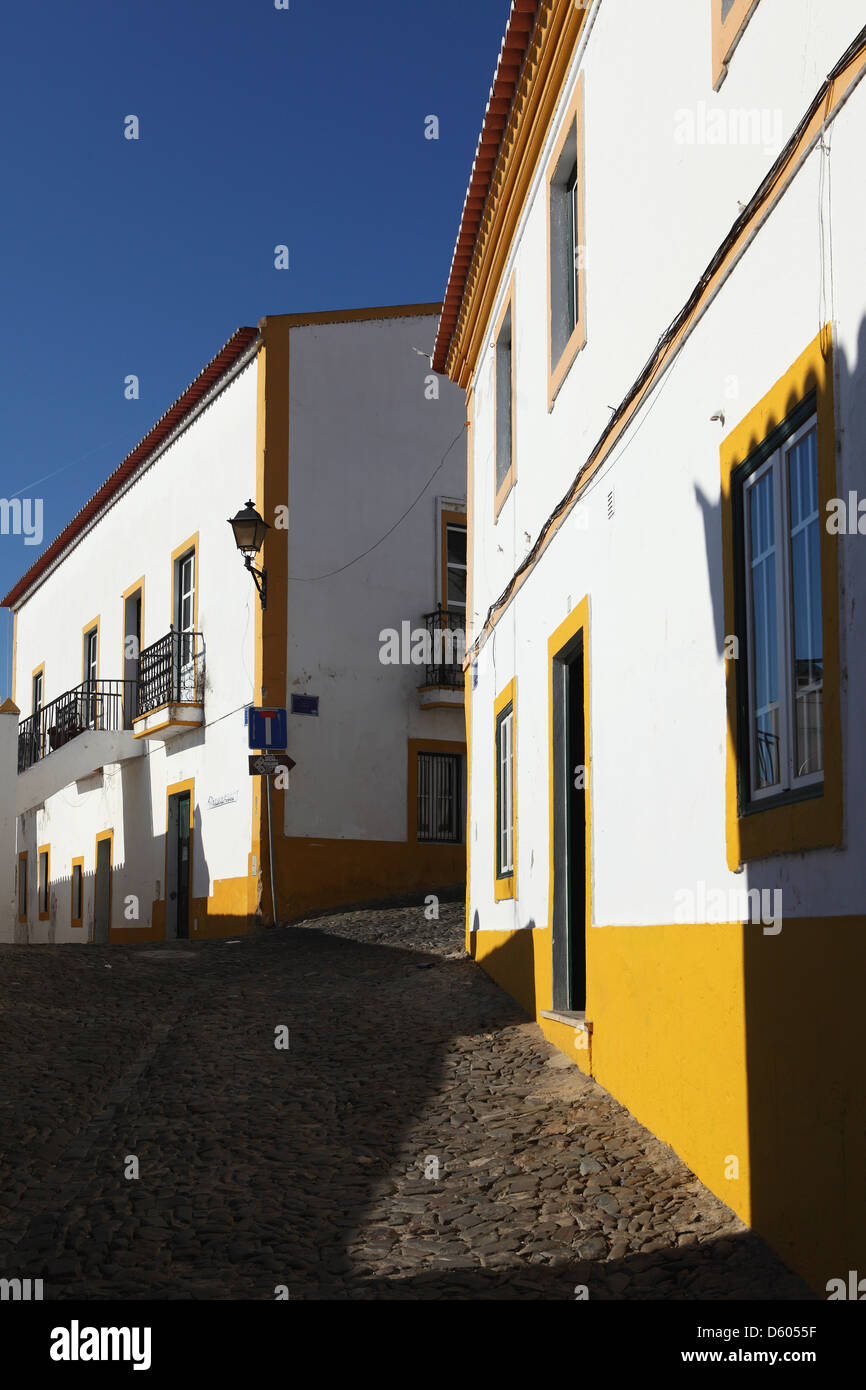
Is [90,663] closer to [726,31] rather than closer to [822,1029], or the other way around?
[726,31]

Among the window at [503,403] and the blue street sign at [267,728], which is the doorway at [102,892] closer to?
the blue street sign at [267,728]

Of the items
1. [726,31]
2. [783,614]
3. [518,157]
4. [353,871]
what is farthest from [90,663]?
[783,614]

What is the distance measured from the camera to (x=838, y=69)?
4055 millimetres

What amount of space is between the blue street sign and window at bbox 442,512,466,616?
10.9 feet

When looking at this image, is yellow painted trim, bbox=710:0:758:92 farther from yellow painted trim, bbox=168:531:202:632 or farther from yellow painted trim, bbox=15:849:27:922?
yellow painted trim, bbox=15:849:27:922

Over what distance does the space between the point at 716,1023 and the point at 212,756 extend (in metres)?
13.8

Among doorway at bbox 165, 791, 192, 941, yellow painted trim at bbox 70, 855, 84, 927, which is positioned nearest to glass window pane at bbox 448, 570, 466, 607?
doorway at bbox 165, 791, 192, 941

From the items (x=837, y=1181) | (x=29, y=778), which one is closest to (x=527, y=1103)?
(x=837, y=1181)

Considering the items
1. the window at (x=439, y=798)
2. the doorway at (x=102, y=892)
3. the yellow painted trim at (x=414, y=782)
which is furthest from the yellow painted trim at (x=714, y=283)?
the doorway at (x=102, y=892)

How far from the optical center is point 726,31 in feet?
17.3

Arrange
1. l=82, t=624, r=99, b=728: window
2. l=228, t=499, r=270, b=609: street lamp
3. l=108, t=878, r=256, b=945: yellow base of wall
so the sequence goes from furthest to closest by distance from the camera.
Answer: l=82, t=624, r=99, b=728: window → l=108, t=878, r=256, b=945: yellow base of wall → l=228, t=499, r=270, b=609: street lamp

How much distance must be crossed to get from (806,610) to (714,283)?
1529 millimetres

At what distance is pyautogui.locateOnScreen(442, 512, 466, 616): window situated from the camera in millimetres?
18516

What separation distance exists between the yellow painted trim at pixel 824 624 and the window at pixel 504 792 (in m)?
5.08
